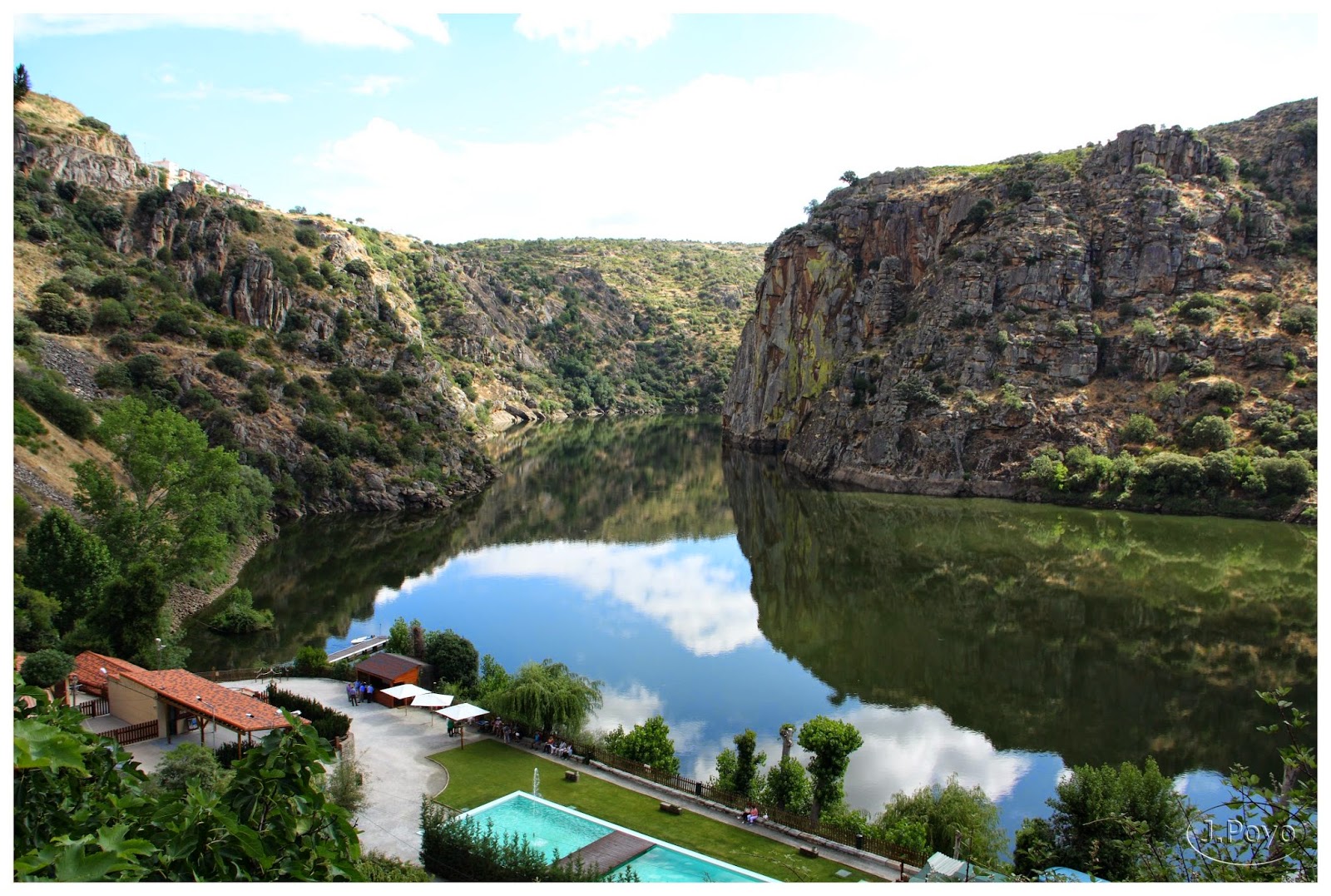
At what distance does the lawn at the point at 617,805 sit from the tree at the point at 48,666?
10.9 metres

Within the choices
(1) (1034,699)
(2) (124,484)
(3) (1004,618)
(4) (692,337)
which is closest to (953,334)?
(3) (1004,618)

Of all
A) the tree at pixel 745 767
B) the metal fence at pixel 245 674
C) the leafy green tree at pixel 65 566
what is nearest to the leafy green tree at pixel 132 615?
the metal fence at pixel 245 674

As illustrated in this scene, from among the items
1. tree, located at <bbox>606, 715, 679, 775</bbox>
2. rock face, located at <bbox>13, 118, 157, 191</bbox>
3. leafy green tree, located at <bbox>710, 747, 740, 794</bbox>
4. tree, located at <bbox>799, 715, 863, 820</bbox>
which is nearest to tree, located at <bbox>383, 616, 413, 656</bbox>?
tree, located at <bbox>606, 715, 679, 775</bbox>

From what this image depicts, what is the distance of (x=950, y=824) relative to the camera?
768 inches

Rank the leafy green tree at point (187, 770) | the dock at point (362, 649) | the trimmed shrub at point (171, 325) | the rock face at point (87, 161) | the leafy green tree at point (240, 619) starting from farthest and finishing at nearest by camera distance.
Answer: the rock face at point (87, 161) < the trimmed shrub at point (171, 325) < the leafy green tree at point (240, 619) < the dock at point (362, 649) < the leafy green tree at point (187, 770)

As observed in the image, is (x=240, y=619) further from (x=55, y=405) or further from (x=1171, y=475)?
(x=1171, y=475)

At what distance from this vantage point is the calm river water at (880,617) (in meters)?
27.5

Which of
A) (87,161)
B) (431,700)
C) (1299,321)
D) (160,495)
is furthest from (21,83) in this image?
(1299,321)

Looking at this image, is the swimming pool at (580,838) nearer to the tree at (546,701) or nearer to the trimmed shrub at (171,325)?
the tree at (546,701)

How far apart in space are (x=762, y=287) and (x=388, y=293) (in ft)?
160

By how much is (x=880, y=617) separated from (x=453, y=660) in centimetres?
1946

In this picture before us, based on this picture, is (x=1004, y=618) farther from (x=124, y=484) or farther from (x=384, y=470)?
(x=384, y=470)

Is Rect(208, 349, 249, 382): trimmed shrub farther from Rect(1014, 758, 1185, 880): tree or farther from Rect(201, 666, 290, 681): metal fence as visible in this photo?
Rect(1014, 758, 1185, 880): tree

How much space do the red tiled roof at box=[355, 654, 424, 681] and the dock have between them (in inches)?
116
